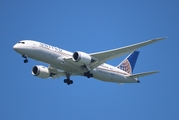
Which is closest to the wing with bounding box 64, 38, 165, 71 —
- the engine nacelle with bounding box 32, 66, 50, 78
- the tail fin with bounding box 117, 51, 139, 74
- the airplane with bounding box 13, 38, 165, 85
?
the airplane with bounding box 13, 38, 165, 85

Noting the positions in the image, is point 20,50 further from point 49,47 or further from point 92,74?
point 92,74

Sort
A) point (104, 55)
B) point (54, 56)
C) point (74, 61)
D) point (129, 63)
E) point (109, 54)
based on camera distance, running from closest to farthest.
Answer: point (54, 56) < point (74, 61) < point (109, 54) < point (104, 55) < point (129, 63)

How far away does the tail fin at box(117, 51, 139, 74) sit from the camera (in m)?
48.2

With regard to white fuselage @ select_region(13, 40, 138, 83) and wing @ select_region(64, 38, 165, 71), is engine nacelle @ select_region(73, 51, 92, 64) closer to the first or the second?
wing @ select_region(64, 38, 165, 71)

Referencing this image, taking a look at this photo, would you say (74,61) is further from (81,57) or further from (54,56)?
(54,56)

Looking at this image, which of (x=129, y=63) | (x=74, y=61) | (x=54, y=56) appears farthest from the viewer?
(x=129, y=63)

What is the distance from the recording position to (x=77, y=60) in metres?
39.4

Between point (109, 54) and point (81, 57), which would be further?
point (109, 54)

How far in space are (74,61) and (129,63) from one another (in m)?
12.6

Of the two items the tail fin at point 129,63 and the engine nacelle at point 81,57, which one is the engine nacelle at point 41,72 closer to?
the engine nacelle at point 81,57

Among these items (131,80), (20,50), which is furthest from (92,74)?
(20,50)

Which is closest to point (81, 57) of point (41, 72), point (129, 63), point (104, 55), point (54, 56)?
point (104, 55)

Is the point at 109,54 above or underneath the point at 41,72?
above

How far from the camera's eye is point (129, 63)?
5000cm
